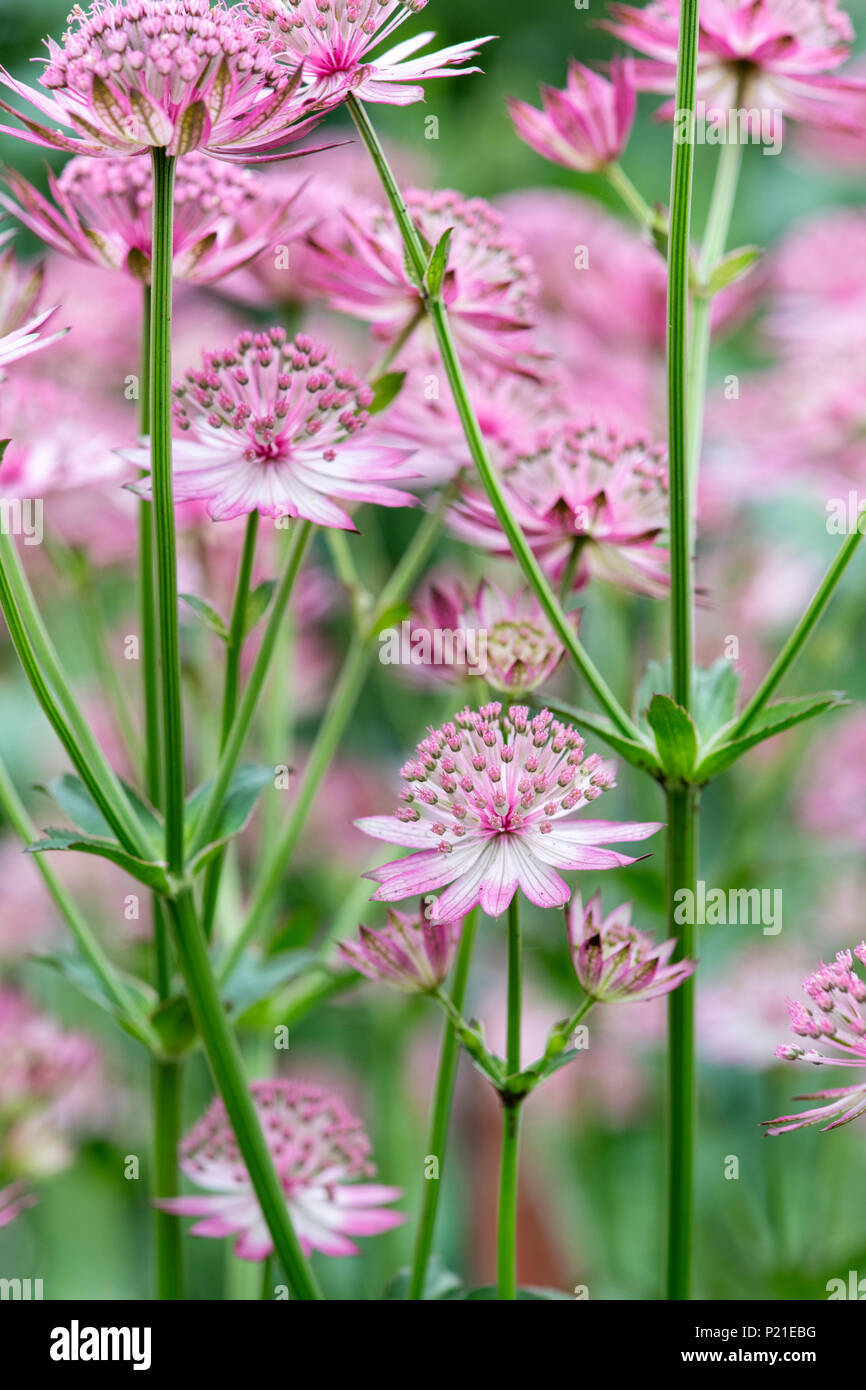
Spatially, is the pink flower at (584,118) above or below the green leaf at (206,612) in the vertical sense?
above

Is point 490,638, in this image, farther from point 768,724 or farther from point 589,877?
point 589,877

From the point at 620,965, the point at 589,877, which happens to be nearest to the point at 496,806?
the point at 620,965

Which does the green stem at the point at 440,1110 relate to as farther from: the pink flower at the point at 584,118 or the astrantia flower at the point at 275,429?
the pink flower at the point at 584,118

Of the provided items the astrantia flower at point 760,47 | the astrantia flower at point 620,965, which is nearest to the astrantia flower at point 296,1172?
the astrantia flower at point 620,965
